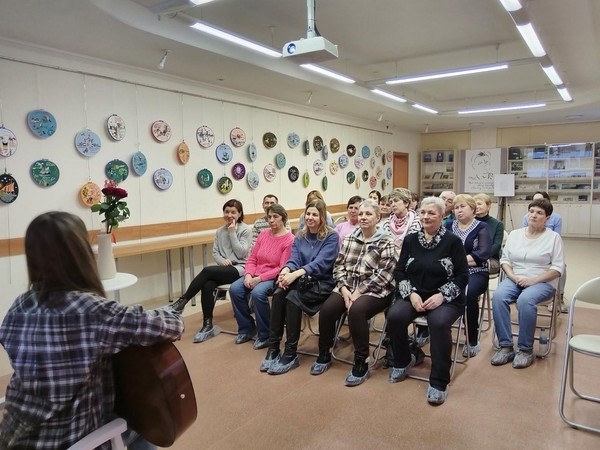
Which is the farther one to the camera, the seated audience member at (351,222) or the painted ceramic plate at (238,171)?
the painted ceramic plate at (238,171)

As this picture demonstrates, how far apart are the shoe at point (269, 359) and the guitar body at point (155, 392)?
1.87 m

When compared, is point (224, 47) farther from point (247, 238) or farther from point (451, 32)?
point (451, 32)

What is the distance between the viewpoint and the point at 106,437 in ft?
4.32

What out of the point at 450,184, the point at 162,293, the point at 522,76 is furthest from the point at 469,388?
the point at 450,184

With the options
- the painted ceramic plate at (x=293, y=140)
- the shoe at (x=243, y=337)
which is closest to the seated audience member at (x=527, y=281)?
the shoe at (x=243, y=337)

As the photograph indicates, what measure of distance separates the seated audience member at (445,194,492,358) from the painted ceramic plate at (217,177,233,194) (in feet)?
11.1

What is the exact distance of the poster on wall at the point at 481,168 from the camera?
11.2 m

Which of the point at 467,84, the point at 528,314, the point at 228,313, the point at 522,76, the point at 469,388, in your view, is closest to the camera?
the point at 469,388

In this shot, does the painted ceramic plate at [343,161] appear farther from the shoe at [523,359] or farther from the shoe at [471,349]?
the shoe at [523,359]

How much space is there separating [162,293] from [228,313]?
1.10 m

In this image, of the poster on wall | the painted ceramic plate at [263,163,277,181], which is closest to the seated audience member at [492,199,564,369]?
the painted ceramic plate at [263,163,277,181]

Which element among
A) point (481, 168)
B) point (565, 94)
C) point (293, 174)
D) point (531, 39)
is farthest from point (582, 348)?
point (481, 168)

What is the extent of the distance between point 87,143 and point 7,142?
2.44 feet

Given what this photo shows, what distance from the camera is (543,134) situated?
423 inches
